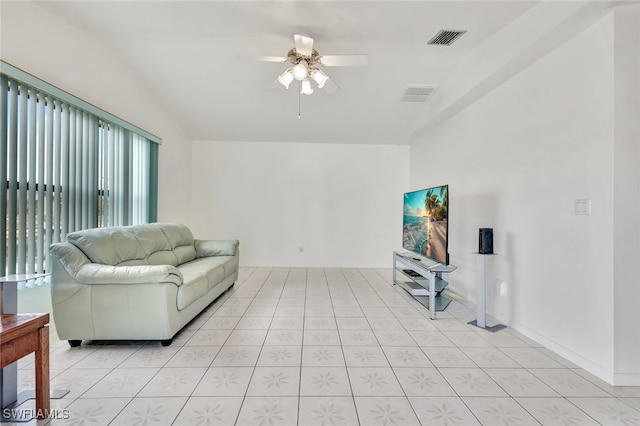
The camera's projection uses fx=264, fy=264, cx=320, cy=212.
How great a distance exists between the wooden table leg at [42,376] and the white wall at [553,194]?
350 centimetres


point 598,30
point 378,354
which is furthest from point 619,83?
point 378,354

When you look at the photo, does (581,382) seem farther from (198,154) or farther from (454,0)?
(198,154)

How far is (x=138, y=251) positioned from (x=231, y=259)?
1.17m

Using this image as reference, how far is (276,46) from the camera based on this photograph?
285 cm

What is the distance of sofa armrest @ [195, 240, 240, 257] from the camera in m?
3.92

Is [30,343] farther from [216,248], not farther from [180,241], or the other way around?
[216,248]

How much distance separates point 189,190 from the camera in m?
5.28

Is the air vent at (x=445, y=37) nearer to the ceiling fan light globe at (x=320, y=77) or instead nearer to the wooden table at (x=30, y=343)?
the ceiling fan light globe at (x=320, y=77)

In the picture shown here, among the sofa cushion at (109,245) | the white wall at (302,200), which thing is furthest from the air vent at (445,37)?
the sofa cushion at (109,245)

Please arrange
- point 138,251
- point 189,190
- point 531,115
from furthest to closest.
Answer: point 189,190 → point 138,251 → point 531,115

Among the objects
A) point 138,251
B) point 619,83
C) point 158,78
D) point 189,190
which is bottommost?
point 138,251

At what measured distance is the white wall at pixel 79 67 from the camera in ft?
6.92

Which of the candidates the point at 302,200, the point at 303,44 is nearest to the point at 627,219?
the point at 303,44

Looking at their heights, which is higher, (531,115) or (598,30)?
(598,30)
